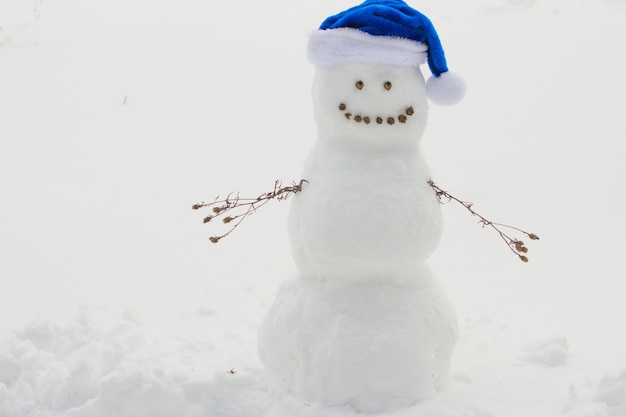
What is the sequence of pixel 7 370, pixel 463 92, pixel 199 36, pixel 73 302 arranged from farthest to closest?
pixel 199 36
pixel 73 302
pixel 7 370
pixel 463 92

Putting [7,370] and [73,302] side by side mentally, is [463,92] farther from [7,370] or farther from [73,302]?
[73,302]

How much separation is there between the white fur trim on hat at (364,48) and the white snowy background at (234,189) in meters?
1.10

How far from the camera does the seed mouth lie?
3.11 m

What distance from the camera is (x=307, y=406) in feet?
10.4

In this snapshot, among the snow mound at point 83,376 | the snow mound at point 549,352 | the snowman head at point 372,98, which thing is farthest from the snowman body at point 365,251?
the snow mound at point 549,352

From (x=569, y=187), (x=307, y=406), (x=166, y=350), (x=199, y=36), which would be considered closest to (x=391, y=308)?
(x=307, y=406)

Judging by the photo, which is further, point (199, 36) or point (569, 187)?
point (199, 36)

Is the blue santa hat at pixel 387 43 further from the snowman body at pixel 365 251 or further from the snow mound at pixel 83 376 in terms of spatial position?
the snow mound at pixel 83 376

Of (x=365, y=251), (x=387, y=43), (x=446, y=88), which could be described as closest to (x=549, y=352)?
(x=365, y=251)

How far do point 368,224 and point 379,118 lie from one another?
331 millimetres

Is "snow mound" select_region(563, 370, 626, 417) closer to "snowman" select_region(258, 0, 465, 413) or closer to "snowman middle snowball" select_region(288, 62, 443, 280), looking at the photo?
"snowman" select_region(258, 0, 465, 413)

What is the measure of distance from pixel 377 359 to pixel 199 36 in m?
5.64

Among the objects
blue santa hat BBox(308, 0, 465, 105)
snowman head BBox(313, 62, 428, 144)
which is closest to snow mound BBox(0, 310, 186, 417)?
snowman head BBox(313, 62, 428, 144)

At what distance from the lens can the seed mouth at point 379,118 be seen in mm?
3113
